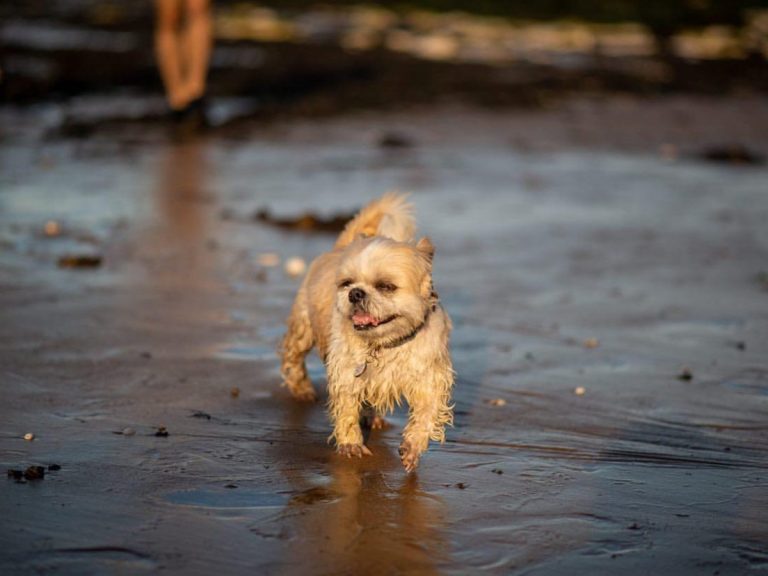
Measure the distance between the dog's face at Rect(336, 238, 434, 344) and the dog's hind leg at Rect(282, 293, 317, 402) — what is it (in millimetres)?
1156

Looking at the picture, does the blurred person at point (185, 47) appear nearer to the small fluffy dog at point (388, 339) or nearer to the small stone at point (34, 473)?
the small fluffy dog at point (388, 339)

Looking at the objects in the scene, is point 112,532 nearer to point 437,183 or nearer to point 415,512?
point 415,512

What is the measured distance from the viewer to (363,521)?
5.34m

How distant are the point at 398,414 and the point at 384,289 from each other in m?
1.41

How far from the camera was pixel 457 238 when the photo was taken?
11.4 meters

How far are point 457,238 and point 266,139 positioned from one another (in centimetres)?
559

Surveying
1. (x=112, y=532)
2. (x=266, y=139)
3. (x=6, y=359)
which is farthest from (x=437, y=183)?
(x=112, y=532)

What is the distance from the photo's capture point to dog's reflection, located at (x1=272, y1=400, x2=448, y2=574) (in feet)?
16.1

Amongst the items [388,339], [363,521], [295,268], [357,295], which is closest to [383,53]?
[295,268]

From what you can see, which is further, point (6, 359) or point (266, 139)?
point (266, 139)

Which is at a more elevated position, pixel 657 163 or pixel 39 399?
pixel 657 163

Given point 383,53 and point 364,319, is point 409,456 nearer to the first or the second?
point 364,319

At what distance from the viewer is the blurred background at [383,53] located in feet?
65.2

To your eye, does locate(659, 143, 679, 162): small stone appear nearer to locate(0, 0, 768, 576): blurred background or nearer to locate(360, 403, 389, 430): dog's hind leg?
locate(0, 0, 768, 576): blurred background
